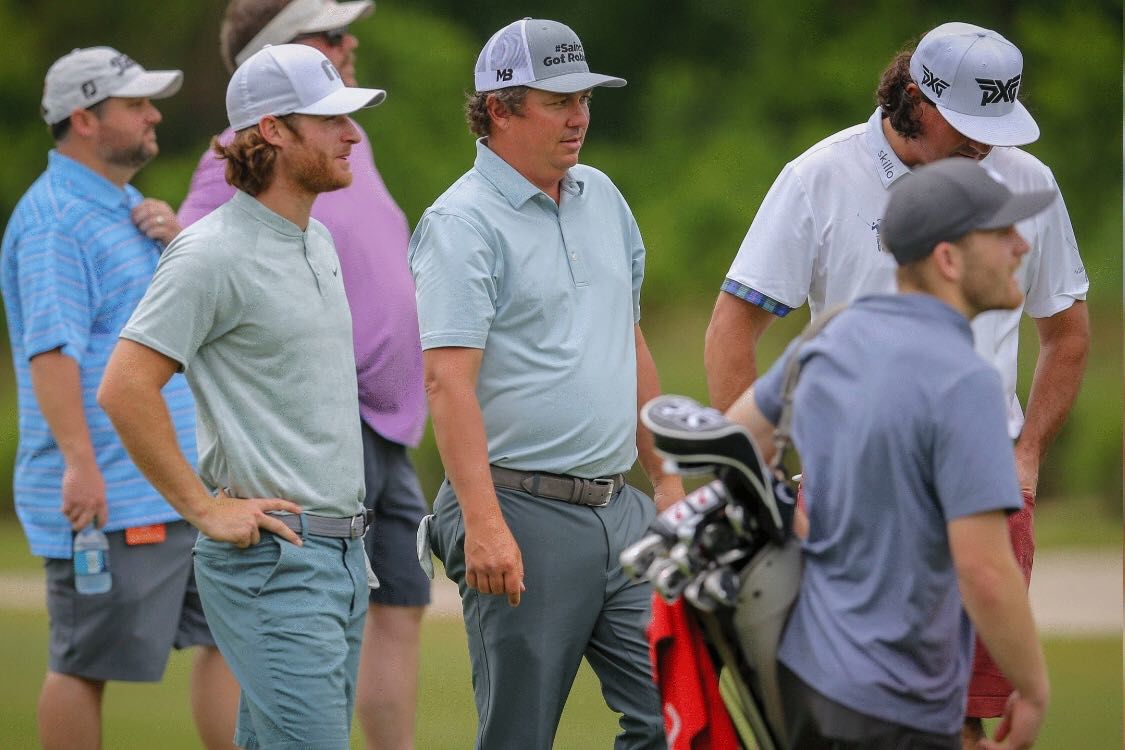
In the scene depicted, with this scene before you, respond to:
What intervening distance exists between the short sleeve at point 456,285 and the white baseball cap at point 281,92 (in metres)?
0.36

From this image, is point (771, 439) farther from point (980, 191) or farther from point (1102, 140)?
point (1102, 140)

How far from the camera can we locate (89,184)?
5117mm

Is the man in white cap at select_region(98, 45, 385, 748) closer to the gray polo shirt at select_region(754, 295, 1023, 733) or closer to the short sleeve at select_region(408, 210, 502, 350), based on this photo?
the short sleeve at select_region(408, 210, 502, 350)

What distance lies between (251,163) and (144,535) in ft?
4.95

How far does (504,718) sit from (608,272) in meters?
1.09

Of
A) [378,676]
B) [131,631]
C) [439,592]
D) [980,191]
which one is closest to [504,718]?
[378,676]

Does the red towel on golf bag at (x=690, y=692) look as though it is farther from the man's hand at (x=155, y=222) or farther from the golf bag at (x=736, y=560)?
the man's hand at (x=155, y=222)

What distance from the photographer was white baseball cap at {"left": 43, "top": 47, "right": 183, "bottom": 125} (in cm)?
532

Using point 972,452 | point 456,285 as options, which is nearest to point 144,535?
point 456,285

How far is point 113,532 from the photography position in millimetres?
4930

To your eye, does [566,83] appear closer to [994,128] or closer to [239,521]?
[994,128]

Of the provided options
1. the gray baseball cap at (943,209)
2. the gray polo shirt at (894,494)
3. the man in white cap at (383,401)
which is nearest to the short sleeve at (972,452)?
the gray polo shirt at (894,494)

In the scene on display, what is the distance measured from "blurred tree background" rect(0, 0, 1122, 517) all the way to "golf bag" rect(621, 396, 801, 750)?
430 inches

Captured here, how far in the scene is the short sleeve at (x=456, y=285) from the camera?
12.7 feet
